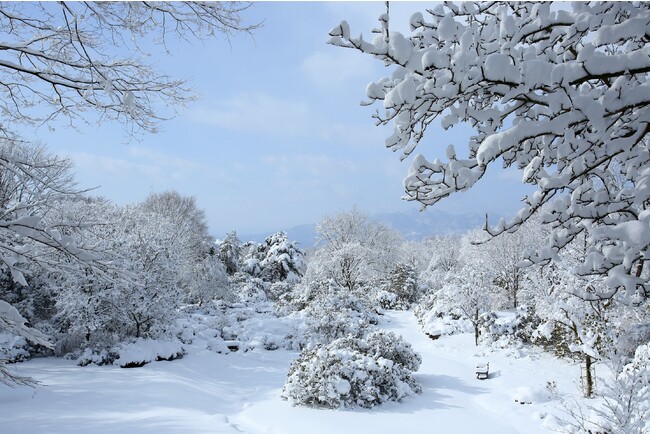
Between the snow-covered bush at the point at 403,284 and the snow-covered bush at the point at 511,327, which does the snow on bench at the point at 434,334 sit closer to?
the snow-covered bush at the point at 511,327

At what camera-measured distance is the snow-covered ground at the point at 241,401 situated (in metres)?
7.23

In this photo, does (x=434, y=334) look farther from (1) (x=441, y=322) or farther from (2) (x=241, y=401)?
(2) (x=241, y=401)

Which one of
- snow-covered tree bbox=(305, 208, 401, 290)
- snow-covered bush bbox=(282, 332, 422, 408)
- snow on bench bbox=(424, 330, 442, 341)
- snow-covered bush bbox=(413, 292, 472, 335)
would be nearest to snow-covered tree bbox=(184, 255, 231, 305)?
snow-covered tree bbox=(305, 208, 401, 290)

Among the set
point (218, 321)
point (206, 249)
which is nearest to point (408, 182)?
point (218, 321)

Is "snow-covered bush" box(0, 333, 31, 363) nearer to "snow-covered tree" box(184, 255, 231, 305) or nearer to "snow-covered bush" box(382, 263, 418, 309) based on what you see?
"snow-covered tree" box(184, 255, 231, 305)

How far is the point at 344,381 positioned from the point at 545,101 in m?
8.39

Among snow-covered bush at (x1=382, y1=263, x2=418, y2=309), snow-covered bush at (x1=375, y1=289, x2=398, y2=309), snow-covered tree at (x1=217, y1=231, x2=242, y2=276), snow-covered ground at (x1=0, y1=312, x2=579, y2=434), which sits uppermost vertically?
snow-covered tree at (x1=217, y1=231, x2=242, y2=276)

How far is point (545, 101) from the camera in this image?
204cm

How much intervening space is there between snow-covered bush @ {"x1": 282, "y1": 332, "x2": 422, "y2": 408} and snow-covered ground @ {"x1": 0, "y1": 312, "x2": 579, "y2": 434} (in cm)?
31

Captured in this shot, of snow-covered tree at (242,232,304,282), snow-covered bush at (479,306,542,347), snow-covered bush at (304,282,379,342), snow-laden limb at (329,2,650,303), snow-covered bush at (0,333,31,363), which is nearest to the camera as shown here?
snow-laden limb at (329,2,650,303)

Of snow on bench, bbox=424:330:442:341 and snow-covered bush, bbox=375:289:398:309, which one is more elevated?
snow-covered bush, bbox=375:289:398:309

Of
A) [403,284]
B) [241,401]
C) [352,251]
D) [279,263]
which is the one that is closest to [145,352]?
[241,401]

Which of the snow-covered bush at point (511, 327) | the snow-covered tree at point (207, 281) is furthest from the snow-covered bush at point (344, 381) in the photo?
the snow-covered tree at point (207, 281)

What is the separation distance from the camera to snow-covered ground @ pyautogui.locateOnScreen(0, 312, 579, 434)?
723 cm
